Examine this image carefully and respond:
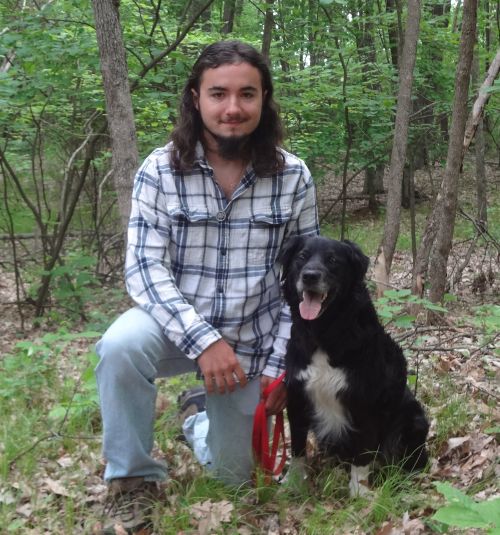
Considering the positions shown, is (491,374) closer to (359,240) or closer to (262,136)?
(262,136)

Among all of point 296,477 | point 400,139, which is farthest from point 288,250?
point 400,139

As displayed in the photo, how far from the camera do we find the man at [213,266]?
247 centimetres

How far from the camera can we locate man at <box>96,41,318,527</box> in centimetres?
247

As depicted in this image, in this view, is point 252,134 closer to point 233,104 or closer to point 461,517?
point 233,104

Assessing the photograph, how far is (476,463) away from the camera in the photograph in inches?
112

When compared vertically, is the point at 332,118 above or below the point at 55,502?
above

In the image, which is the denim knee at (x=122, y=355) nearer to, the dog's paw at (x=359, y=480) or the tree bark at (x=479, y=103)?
the dog's paw at (x=359, y=480)

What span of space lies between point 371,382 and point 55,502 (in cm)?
148

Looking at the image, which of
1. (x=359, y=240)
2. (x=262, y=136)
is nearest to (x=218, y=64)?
(x=262, y=136)

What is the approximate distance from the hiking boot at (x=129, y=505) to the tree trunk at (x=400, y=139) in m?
3.78

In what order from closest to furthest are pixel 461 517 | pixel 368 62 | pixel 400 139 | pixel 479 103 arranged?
1. pixel 461 517
2. pixel 479 103
3. pixel 400 139
4. pixel 368 62

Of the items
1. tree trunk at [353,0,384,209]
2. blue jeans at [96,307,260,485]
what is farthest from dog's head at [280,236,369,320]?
tree trunk at [353,0,384,209]

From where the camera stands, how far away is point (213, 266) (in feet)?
8.85

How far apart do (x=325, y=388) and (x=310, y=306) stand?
412 millimetres
